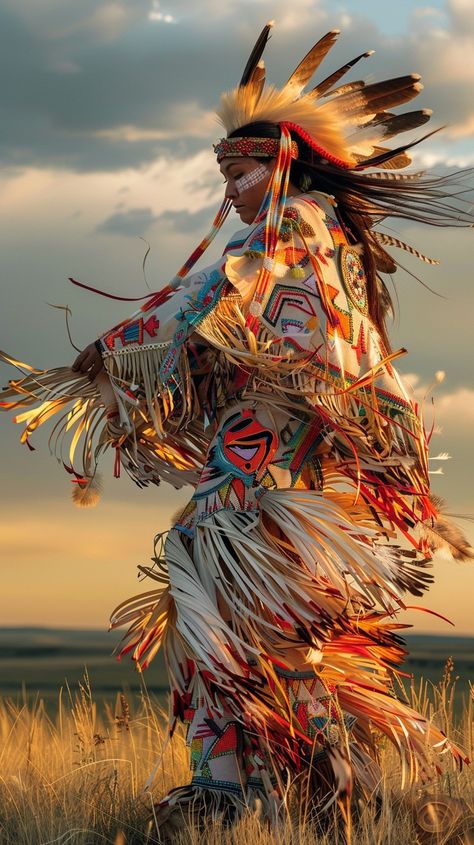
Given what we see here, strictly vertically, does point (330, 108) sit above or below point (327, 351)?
above

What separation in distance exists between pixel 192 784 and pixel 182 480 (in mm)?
1030

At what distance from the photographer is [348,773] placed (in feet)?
13.8

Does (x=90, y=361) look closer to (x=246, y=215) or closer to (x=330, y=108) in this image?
(x=246, y=215)

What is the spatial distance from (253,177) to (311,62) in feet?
1.61

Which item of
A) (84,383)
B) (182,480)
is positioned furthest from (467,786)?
(84,383)

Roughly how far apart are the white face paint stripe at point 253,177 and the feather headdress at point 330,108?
0.54 feet

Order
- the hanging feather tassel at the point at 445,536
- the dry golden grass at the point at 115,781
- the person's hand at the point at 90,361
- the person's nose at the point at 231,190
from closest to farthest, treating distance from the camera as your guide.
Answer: the dry golden grass at the point at 115,781 < the person's hand at the point at 90,361 < the person's nose at the point at 231,190 < the hanging feather tassel at the point at 445,536

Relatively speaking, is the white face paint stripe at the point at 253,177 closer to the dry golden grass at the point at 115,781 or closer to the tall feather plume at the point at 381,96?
the tall feather plume at the point at 381,96

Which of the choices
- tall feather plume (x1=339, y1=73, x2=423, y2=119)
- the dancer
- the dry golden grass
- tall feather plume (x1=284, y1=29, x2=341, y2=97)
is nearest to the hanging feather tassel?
the dancer

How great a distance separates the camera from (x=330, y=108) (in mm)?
4586

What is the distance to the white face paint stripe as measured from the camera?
14.8ft

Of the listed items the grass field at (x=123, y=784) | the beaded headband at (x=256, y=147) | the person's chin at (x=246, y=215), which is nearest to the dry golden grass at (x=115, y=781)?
the grass field at (x=123, y=784)

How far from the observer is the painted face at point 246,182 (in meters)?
4.50

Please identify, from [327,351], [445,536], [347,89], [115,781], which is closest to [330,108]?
[347,89]
